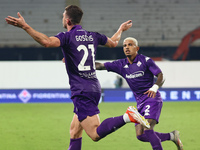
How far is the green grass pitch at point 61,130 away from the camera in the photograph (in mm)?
6477

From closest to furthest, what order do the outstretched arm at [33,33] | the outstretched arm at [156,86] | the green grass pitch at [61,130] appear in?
the outstretched arm at [33,33] < the outstretched arm at [156,86] < the green grass pitch at [61,130]

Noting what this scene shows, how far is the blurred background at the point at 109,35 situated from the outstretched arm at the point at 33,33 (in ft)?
42.7

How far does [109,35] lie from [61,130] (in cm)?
1217

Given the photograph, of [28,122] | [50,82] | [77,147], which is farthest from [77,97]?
[50,82]

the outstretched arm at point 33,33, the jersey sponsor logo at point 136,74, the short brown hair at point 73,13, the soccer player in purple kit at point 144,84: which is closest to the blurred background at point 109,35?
the soccer player in purple kit at point 144,84

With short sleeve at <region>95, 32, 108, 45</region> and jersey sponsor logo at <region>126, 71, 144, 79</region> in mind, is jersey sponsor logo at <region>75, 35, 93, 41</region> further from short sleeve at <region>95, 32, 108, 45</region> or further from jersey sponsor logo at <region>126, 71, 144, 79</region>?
jersey sponsor logo at <region>126, 71, 144, 79</region>

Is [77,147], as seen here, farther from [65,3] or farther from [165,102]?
[65,3]

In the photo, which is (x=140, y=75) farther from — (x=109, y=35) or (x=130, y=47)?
(x=109, y=35)

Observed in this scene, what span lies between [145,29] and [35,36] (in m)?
17.2

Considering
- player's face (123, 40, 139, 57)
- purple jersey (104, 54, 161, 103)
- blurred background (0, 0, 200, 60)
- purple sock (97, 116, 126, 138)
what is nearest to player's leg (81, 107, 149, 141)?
purple sock (97, 116, 126, 138)

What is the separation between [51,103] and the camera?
15195mm

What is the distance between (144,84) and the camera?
17.5 ft

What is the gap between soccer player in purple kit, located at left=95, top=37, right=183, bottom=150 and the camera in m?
5.04

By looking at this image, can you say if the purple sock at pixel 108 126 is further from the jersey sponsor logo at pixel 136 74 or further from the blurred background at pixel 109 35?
the blurred background at pixel 109 35
